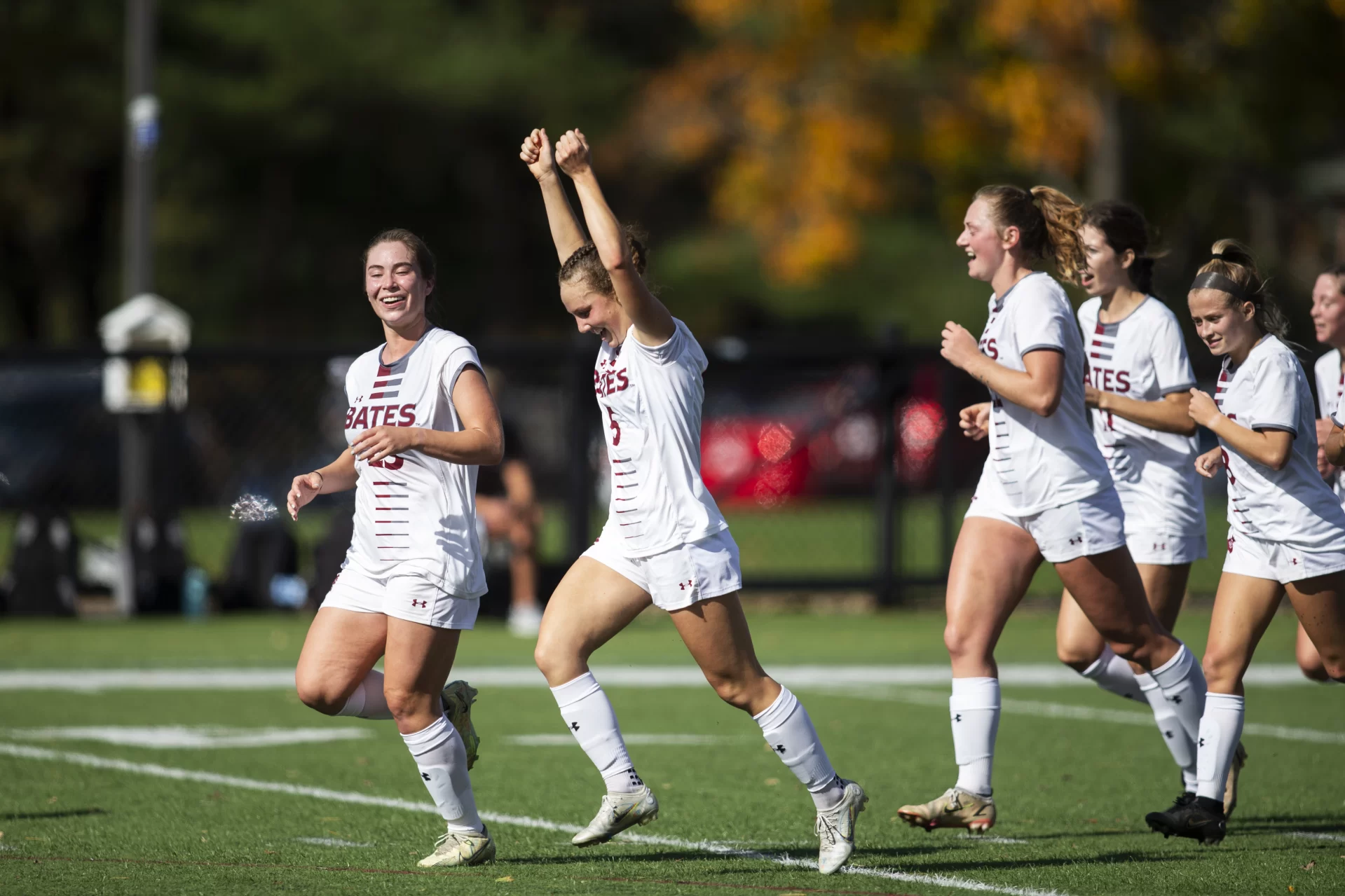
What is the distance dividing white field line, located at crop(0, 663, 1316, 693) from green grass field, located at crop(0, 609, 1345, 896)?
17 cm

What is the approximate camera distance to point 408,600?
559 cm

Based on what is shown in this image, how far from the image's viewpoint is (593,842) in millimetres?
5840

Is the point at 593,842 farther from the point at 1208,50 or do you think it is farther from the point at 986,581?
the point at 1208,50

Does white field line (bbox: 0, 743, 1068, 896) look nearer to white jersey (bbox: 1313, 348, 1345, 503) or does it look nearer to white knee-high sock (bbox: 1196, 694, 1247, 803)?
white knee-high sock (bbox: 1196, 694, 1247, 803)

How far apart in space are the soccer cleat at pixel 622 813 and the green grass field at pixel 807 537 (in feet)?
31.7

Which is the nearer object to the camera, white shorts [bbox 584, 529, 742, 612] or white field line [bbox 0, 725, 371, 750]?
white shorts [bbox 584, 529, 742, 612]

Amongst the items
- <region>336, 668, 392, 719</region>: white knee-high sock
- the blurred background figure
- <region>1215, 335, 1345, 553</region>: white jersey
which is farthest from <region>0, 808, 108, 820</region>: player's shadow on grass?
the blurred background figure

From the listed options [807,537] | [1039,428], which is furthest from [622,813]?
[807,537]

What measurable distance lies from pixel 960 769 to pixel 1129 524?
1.25m

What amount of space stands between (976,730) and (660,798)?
1560mm

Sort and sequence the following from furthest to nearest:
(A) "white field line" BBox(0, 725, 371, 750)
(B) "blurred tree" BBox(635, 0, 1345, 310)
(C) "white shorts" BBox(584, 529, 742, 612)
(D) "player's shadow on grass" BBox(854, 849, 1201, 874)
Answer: (B) "blurred tree" BBox(635, 0, 1345, 310), (A) "white field line" BBox(0, 725, 371, 750), (D) "player's shadow on grass" BBox(854, 849, 1201, 874), (C) "white shorts" BBox(584, 529, 742, 612)

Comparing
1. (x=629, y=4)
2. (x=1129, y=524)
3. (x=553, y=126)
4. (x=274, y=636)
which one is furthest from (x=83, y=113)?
(x=1129, y=524)

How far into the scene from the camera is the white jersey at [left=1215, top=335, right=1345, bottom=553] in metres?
6.14

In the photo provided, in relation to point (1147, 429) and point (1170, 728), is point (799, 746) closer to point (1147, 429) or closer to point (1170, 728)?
point (1170, 728)
